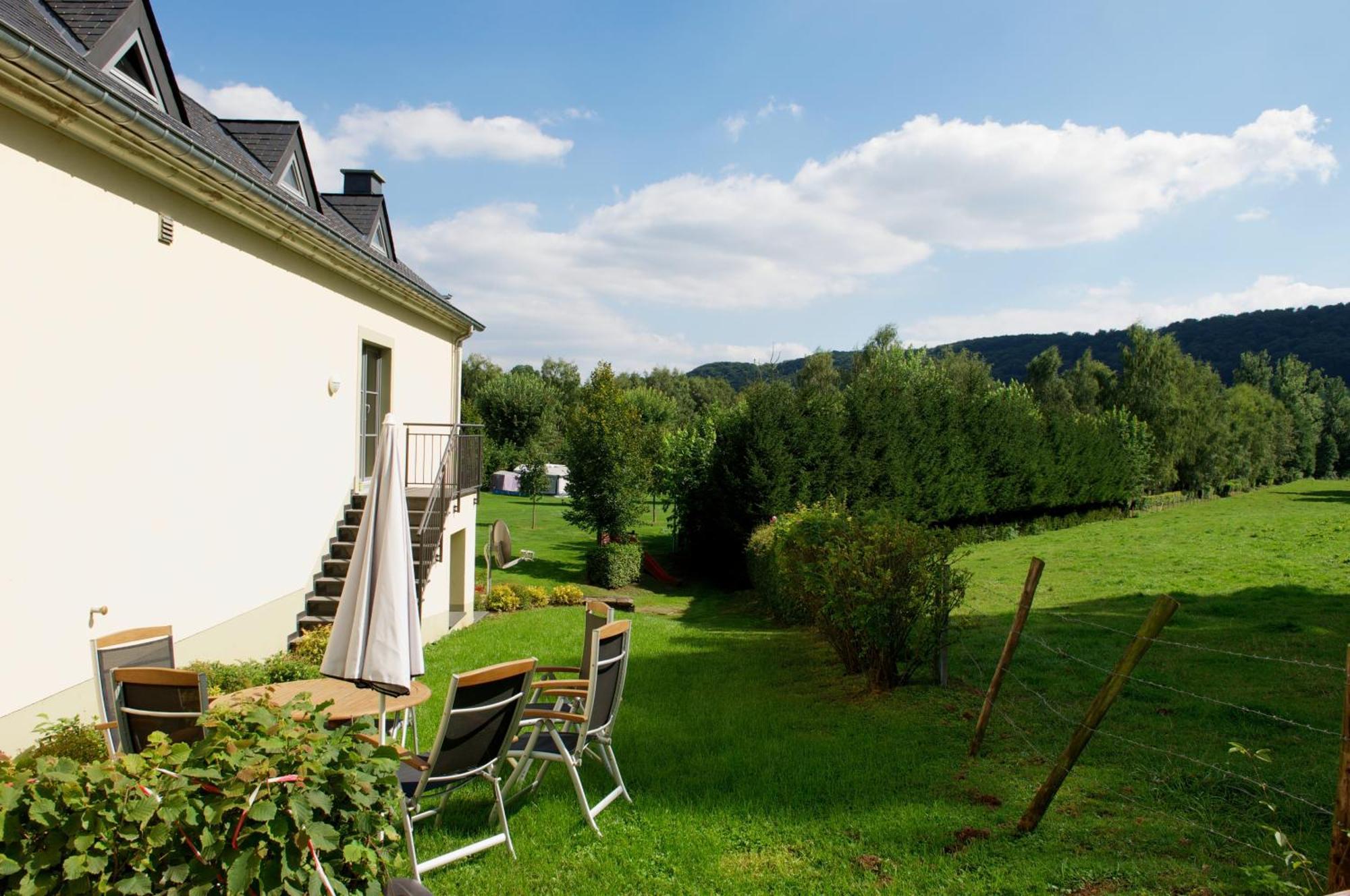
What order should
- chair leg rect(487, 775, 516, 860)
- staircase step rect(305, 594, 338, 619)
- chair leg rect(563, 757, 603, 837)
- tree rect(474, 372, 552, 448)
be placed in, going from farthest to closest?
tree rect(474, 372, 552, 448) < staircase step rect(305, 594, 338, 619) < chair leg rect(563, 757, 603, 837) < chair leg rect(487, 775, 516, 860)

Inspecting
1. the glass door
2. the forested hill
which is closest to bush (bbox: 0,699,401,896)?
the glass door

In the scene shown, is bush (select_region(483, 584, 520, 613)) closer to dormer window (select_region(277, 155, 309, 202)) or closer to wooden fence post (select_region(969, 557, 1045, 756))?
dormer window (select_region(277, 155, 309, 202))

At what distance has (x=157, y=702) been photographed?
13.5 ft

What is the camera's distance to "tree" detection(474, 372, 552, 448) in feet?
130

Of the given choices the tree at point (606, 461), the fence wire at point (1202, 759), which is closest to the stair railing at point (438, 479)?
the tree at point (606, 461)

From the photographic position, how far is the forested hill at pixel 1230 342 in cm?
9419

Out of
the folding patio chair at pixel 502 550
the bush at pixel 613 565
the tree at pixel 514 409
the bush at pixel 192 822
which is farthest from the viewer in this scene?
the tree at pixel 514 409

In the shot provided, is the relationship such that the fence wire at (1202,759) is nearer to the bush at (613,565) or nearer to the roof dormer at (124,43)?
the roof dormer at (124,43)

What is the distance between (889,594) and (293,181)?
33.7 ft

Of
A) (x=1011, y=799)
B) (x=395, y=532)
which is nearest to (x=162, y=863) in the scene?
(x=395, y=532)

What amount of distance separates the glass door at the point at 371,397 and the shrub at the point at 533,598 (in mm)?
5382

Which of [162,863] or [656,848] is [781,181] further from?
[162,863]

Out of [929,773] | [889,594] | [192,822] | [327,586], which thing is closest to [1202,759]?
[929,773]

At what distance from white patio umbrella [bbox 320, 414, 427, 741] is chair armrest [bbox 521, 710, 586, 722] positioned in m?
0.90
